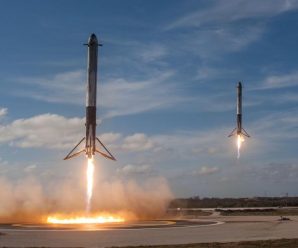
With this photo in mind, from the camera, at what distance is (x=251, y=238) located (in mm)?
31562

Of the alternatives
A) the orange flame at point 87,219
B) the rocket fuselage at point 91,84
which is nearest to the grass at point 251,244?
the rocket fuselage at point 91,84

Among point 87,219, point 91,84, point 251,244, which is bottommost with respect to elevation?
point 251,244

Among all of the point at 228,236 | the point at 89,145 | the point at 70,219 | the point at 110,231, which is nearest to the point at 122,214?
the point at 70,219

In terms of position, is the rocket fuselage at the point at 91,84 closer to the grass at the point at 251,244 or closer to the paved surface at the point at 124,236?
the paved surface at the point at 124,236

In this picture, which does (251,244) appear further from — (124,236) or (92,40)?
(92,40)

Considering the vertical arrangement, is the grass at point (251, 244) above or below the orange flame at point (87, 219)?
below

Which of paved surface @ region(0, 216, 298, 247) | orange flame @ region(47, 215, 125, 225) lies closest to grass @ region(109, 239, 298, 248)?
paved surface @ region(0, 216, 298, 247)

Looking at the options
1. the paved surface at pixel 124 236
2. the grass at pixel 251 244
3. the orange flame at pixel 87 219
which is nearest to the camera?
the grass at pixel 251 244

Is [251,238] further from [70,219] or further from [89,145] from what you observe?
[70,219]

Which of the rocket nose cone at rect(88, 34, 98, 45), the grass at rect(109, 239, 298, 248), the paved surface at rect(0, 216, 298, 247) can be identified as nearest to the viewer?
the grass at rect(109, 239, 298, 248)

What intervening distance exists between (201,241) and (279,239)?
4.17 m

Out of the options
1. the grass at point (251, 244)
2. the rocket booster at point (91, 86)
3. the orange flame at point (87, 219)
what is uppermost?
the rocket booster at point (91, 86)

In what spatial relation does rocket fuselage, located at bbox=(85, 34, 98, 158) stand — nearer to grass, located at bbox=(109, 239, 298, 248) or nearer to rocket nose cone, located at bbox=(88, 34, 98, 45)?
rocket nose cone, located at bbox=(88, 34, 98, 45)

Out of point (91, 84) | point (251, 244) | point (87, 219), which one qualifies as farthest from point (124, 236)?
point (87, 219)
